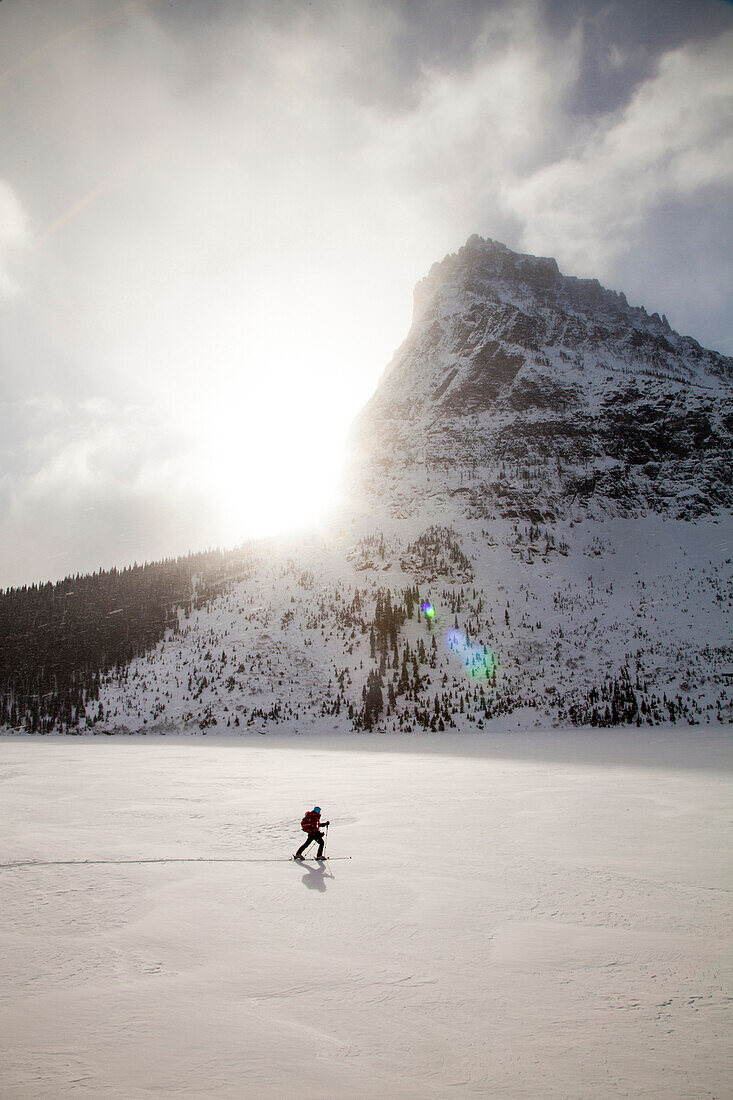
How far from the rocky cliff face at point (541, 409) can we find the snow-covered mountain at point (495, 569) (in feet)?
1.99

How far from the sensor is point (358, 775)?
23141 mm

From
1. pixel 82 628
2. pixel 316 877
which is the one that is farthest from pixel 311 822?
pixel 82 628

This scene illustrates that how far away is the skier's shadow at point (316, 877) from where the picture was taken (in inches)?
371

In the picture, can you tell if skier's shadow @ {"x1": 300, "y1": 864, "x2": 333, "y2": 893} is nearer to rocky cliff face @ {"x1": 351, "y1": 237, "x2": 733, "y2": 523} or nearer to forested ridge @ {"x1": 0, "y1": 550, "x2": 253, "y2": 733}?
forested ridge @ {"x1": 0, "y1": 550, "x2": 253, "y2": 733}

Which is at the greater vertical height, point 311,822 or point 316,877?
point 311,822

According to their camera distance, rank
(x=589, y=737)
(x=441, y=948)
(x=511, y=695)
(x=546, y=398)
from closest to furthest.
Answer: (x=441, y=948)
(x=589, y=737)
(x=511, y=695)
(x=546, y=398)

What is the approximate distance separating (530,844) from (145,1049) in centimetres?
906

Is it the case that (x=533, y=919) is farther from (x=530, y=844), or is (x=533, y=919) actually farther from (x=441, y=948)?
(x=530, y=844)

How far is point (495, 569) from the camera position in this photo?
277 ft

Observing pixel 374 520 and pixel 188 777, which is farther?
pixel 374 520

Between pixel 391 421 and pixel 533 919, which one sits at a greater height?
pixel 391 421

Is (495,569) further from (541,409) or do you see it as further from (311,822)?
(311,822)

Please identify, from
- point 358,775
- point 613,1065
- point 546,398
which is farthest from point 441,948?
point 546,398

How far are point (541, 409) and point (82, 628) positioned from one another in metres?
106
